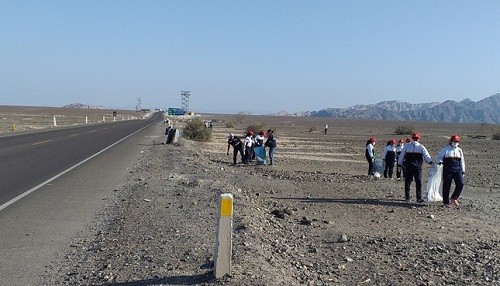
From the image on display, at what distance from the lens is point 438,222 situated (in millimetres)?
12023

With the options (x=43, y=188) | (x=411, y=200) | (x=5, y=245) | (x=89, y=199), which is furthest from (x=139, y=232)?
(x=411, y=200)

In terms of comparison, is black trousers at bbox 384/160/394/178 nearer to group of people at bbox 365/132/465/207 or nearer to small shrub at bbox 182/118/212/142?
group of people at bbox 365/132/465/207

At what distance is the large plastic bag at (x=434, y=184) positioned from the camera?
1448 centimetres

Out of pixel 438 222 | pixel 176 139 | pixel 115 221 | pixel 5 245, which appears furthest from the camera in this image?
pixel 176 139

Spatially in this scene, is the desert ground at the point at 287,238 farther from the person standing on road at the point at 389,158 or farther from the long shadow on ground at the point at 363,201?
the person standing on road at the point at 389,158

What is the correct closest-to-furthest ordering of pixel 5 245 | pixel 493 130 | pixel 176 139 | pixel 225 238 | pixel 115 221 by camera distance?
pixel 225 238 → pixel 5 245 → pixel 115 221 → pixel 176 139 → pixel 493 130

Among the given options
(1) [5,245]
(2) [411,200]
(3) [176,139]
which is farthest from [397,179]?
(3) [176,139]

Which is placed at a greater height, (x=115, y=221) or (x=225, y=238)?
(x=225, y=238)

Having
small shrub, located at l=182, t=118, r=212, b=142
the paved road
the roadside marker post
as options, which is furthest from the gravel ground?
small shrub, located at l=182, t=118, r=212, b=142

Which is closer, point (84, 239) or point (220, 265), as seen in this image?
point (220, 265)

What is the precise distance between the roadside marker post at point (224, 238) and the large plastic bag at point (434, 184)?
30.8 ft

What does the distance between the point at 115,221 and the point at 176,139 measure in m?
27.2

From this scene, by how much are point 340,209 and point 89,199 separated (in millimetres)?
5791

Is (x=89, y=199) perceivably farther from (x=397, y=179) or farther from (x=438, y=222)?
(x=397, y=179)
